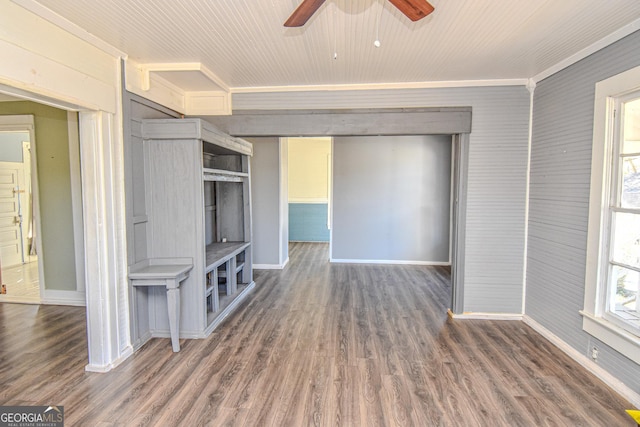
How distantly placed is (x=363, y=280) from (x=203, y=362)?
2.89 metres

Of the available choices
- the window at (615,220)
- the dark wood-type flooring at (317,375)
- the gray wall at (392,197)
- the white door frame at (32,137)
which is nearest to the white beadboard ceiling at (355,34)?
the window at (615,220)

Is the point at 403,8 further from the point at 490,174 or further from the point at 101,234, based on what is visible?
the point at 101,234

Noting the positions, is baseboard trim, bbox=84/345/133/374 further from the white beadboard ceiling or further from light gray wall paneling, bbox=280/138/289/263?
light gray wall paneling, bbox=280/138/289/263

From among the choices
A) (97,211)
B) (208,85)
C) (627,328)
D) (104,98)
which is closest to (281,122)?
(208,85)

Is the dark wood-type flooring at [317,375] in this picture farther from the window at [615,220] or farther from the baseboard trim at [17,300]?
the window at [615,220]

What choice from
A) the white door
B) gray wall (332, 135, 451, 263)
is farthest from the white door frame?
gray wall (332, 135, 451, 263)

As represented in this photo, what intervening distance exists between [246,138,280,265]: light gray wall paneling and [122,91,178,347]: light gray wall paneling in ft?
8.67

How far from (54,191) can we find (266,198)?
2885mm

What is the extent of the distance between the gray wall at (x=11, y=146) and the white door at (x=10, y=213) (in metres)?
0.15

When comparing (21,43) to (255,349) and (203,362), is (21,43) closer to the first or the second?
(203,362)

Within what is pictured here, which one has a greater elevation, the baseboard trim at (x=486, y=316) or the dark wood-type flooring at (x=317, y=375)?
the baseboard trim at (x=486, y=316)

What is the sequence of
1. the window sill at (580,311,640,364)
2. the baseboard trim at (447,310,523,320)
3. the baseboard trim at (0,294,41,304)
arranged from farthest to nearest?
1. the baseboard trim at (0,294,41,304)
2. the baseboard trim at (447,310,523,320)
3. the window sill at (580,311,640,364)

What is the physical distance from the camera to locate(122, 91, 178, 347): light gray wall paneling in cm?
272

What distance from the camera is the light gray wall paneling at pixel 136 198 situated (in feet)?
8.93
